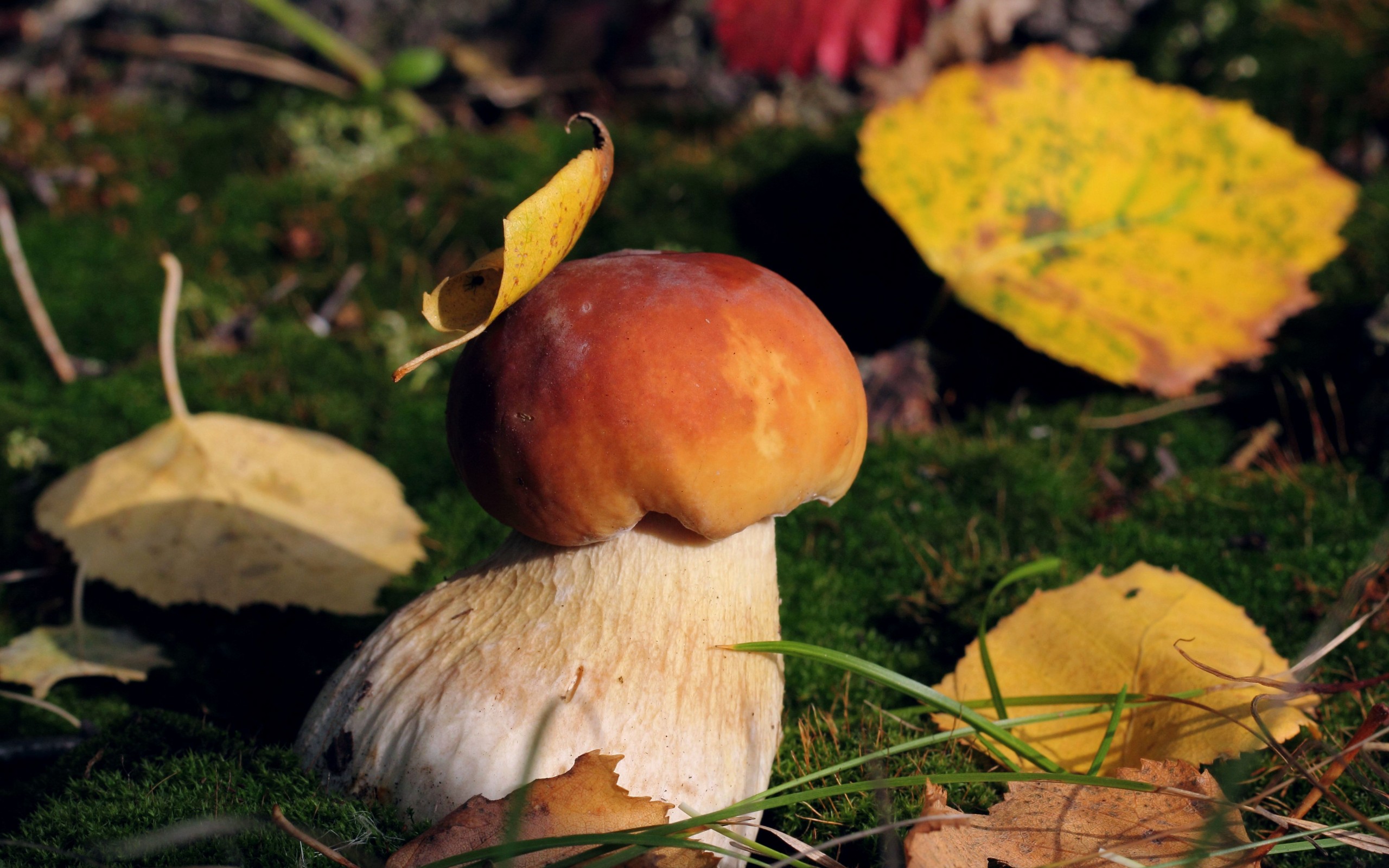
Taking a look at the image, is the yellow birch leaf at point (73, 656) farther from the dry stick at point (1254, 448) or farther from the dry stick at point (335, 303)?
the dry stick at point (1254, 448)

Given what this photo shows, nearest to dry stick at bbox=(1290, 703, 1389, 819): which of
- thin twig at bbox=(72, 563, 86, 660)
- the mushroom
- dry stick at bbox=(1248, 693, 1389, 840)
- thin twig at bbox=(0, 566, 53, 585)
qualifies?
dry stick at bbox=(1248, 693, 1389, 840)

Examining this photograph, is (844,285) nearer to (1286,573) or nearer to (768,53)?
(768,53)

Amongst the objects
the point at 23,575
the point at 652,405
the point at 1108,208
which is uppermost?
the point at 652,405

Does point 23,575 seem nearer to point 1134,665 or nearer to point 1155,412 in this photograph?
point 1134,665

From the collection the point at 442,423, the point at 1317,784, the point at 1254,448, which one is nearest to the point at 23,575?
the point at 442,423

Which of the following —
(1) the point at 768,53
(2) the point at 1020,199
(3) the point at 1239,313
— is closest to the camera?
(3) the point at 1239,313

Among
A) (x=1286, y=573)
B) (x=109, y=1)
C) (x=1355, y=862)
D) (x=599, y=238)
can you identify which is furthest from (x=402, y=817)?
(x=109, y=1)
